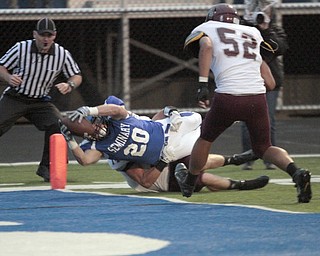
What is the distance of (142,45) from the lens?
18938 millimetres

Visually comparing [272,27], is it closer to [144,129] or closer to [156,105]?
[144,129]

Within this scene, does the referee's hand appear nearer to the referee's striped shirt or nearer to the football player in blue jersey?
the referee's striped shirt

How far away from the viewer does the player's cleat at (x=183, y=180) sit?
914 centimetres

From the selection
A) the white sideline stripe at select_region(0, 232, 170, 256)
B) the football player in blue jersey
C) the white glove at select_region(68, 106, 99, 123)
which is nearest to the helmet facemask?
the football player in blue jersey

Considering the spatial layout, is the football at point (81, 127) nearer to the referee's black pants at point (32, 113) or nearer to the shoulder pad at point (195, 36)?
the shoulder pad at point (195, 36)

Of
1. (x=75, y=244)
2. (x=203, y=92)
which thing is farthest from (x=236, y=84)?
(x=75, y=244)

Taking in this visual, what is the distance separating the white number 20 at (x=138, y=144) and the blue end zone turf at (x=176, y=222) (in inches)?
14.9

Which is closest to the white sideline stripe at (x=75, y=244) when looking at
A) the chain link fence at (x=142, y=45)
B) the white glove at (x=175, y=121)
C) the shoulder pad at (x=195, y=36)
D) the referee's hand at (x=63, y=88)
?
the shoulder pad at (x=195, y=36)

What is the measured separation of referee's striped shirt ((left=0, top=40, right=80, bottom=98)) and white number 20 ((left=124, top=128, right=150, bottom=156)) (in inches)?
81.0

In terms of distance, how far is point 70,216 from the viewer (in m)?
8.25

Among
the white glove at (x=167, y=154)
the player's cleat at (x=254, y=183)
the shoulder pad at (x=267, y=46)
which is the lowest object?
the player's cleat at (x=254, y=183)

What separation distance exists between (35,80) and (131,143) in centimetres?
216

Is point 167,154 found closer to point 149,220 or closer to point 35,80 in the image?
point 149,220

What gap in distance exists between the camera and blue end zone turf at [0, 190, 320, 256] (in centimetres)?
672
